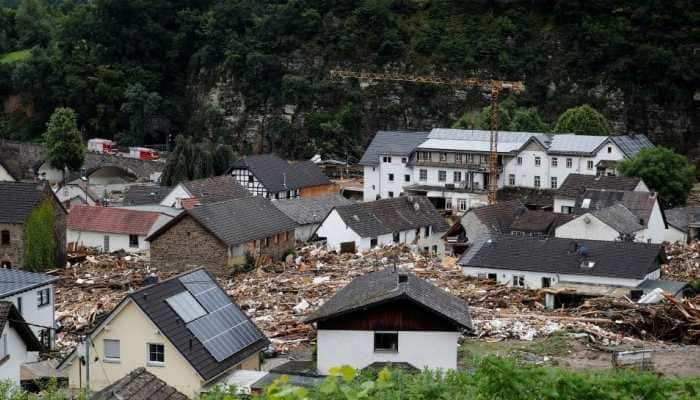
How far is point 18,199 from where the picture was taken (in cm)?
4153

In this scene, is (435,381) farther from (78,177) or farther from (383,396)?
(78,177)

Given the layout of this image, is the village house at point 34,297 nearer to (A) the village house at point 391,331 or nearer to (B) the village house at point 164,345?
(B) the village house at point 164,345

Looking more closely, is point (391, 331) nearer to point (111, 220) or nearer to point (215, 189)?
point (111, 220)

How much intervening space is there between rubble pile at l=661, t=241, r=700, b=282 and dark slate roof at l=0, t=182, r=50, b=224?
2217cm

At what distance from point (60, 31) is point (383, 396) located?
84265 millimetres

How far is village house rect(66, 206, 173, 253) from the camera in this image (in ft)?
152

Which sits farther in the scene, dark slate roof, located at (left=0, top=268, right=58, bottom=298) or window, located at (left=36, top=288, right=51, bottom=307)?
window, located at (left=36, top=288, right=51, bottom=307)

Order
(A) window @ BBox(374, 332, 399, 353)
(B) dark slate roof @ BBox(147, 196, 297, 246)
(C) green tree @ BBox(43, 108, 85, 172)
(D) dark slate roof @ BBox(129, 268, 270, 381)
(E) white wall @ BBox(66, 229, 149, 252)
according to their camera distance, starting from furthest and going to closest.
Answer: (C) green tree @ BBox(43, 108, 85, 172) → (E) white wall @ BBox(66, 229, 149, 252) → (B) dark slate roof @ BBox(147, 196, 297, 246) → (A) window @ BBox(374, 332, 399, 353) → (D) dark slate roof @ BBox(129, 268, 270, 381)

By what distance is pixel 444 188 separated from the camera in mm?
61625

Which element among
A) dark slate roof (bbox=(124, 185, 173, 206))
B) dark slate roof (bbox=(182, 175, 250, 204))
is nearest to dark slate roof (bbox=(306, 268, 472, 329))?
dark slate roof (bbox=(182, 175, 250, 204))

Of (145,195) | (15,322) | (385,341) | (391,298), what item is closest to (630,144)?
(145,195)

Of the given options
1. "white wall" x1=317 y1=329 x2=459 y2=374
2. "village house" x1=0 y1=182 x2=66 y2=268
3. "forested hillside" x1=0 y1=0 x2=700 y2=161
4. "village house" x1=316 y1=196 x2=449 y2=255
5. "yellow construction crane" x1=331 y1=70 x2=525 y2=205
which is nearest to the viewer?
"white wall" x1=317 y1=329 x2=459 y2=374

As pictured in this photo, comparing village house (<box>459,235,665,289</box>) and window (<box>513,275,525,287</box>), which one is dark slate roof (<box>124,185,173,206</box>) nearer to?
village house (<box>459,235,665,289</box>)

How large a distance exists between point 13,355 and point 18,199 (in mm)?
19843
